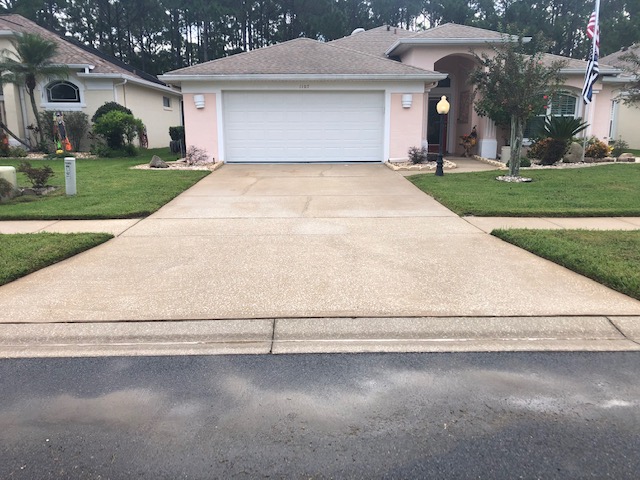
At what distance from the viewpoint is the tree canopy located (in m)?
41.5

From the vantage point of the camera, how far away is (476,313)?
4.86 m

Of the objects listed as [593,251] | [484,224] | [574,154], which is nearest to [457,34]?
[574,154]

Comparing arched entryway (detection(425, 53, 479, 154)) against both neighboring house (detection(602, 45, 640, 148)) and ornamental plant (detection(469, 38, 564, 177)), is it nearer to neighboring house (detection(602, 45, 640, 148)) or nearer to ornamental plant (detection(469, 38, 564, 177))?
ornamental plant (detection(469, 38, 564, 177))

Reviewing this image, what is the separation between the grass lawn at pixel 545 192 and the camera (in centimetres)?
948

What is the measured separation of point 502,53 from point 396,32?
43.0ft

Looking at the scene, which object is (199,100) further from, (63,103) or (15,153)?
(63,103)

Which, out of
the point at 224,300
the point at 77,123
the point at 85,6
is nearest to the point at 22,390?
the point at 224,300

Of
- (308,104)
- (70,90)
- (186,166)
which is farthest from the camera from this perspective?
(70,90)

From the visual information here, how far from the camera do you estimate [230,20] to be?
43719mm

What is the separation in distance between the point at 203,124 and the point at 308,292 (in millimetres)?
13958

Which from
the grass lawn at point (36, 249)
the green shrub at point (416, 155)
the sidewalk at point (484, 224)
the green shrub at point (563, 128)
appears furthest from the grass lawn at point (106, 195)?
the green shrub at point (563, 128)

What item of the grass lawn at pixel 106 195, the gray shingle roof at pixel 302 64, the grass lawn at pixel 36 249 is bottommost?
the grass lawn at pixel 36 249

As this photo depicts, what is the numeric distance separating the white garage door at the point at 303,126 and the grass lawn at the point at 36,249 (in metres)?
11.2

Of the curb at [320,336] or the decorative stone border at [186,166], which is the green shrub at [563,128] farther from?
the curb at [320,336]
